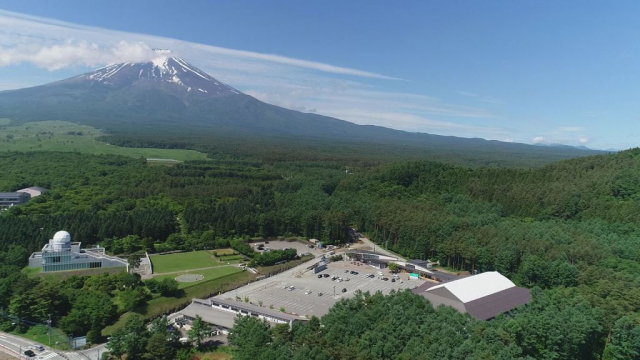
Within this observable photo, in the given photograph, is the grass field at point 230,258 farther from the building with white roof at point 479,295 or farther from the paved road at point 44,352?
the building with white roof at point 479,295

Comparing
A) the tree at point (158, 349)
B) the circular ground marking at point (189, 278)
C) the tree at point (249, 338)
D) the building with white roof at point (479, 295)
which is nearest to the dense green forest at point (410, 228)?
the tree at point (249, 338)

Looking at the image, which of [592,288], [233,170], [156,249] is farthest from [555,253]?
[233,170]

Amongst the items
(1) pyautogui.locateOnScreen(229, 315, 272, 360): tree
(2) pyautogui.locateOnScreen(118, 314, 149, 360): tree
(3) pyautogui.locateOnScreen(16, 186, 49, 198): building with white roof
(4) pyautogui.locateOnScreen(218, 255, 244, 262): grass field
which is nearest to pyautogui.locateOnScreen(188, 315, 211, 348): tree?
(1) pyautogui.locateOnScreen(229, 315, 272, 360): tree

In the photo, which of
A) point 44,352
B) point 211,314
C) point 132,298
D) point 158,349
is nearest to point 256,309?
point 211,314

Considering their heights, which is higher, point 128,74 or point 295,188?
point 128,74

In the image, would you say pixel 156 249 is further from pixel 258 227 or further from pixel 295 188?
pixel 295 188

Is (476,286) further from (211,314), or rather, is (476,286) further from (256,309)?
(211,314)
